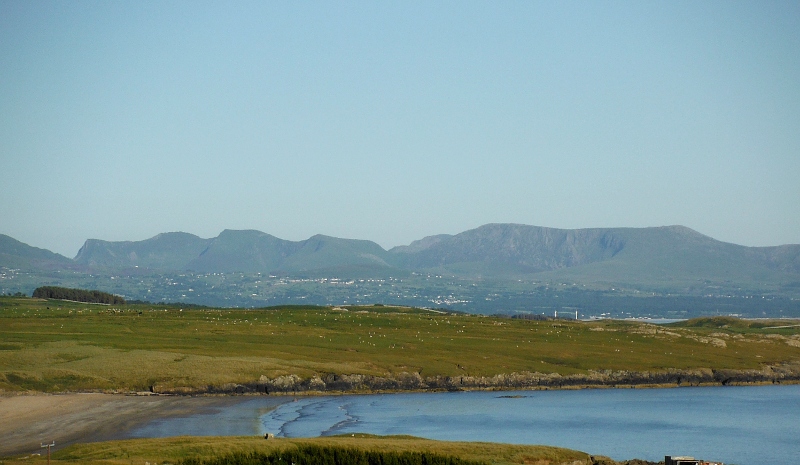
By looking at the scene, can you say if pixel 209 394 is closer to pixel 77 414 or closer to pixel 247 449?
pixel 77 414

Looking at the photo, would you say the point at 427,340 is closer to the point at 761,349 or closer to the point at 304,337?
the point at 304,337

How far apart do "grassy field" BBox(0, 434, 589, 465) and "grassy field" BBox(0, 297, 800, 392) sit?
133 feet

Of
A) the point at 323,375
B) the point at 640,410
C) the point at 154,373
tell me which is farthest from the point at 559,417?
the point at 154,373

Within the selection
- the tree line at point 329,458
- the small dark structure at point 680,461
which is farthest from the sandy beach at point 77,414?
the small dark structure at point 680,461

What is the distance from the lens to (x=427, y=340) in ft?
462

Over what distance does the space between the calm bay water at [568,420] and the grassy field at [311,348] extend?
30.1 ft

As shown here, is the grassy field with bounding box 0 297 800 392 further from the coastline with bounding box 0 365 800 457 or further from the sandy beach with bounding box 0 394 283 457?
the sandy beach with bounding box 0 394 283 457

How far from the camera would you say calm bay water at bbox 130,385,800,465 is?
7888 cm

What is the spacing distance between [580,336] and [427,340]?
28.0m

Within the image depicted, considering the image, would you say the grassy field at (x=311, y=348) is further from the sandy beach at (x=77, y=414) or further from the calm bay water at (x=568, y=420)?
the calm bay water at (x=568, y=420)

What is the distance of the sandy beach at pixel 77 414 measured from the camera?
75.1 metres

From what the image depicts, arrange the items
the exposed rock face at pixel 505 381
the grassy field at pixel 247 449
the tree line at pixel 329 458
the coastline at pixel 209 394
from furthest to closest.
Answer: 1. the exposed rock face at pixel 505 381
2. the coastline at pixel 209 394
3. the grassy field at pixel 247 449
4. the tree line at pixel 329 458

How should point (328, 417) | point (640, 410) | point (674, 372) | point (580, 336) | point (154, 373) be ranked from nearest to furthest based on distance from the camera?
1. point (328, 417)
2. point (640, 410)
3. point (154, 373)
4. point (674, 372)
5. point (580, 336)

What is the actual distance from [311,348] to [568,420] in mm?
46125
